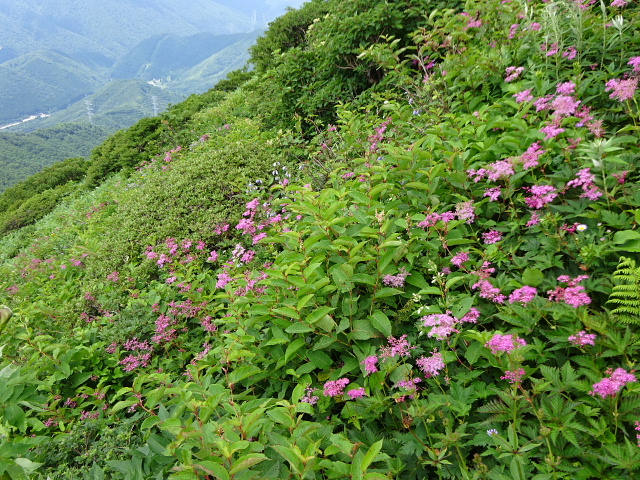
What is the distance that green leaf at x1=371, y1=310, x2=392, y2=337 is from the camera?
189 centimetres

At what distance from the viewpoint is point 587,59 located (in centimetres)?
295

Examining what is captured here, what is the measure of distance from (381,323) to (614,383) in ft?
3.19

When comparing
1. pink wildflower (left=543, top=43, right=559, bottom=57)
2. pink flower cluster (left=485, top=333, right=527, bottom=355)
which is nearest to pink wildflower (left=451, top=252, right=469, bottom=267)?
pink flower cluster (left=485, top=333, right=527, bottom=355)

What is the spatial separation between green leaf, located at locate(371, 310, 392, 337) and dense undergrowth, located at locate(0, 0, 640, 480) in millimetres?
17

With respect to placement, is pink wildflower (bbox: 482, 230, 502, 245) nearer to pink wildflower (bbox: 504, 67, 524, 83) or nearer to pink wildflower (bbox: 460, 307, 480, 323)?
pink wildflower (bbox: 460, 307, 480, 323)

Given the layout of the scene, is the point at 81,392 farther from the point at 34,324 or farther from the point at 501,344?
the point at 501,344

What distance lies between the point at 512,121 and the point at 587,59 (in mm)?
1109

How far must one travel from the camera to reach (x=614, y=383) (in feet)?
4.43

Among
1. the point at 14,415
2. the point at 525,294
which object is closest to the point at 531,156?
the point at 525,294

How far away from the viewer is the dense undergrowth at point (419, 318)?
5.05 ft

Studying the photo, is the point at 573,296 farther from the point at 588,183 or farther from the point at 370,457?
the point at 370,457

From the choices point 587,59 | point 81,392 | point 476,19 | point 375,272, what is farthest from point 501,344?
point 476,19

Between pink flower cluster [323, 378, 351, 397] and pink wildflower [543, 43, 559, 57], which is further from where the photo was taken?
pink wildflower [543, 43, 559, 57]

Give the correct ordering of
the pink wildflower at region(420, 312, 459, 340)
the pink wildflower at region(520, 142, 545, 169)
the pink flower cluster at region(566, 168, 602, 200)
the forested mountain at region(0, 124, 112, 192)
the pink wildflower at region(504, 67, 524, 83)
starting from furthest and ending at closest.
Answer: the forested mountain at region(0, 124, 112, 192) < the pink wildflower at region(504, 67, 524, 83) < the pink wildflower at region(520, 142, 545, 169) < the pink flower cluster at region(566, 168, 602, 200) < the pink wildflower at region(420, 312, 459, 340)
